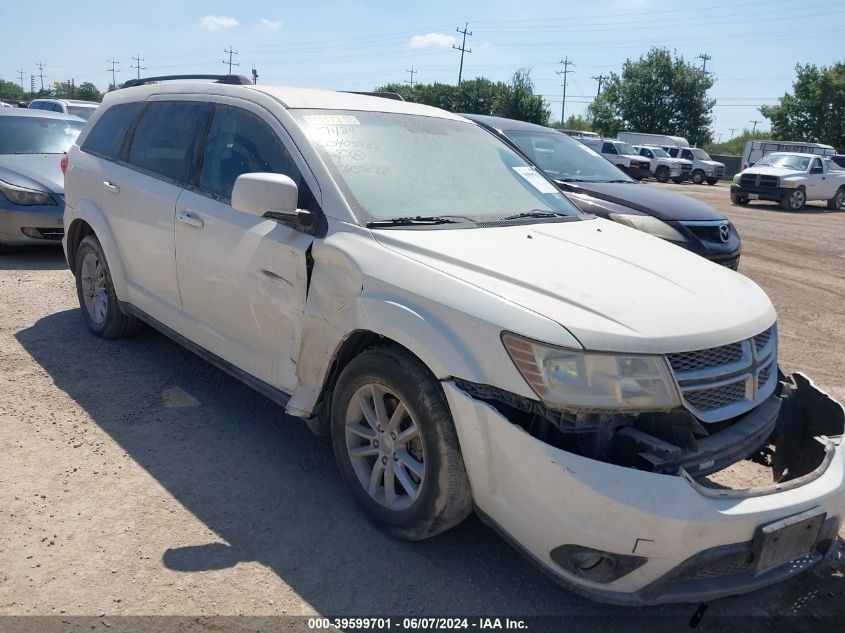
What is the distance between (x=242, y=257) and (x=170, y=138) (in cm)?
132

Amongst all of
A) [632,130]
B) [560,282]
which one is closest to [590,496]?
[560,282]

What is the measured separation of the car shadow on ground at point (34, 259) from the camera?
7762 mm

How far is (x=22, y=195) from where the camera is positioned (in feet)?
25.6

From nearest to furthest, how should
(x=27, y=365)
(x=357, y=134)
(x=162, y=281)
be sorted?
(x=357, y=134) < (x=162, y=281) < (x=27, y=365)

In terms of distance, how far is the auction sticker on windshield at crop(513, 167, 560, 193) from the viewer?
4.18 meters

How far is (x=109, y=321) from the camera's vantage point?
5215 millimetres

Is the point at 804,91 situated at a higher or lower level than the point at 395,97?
higher

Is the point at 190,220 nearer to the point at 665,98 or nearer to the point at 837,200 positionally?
the point at 837,200

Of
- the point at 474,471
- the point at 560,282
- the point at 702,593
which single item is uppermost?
the point at 560,282

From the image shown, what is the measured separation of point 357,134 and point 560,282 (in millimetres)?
1464

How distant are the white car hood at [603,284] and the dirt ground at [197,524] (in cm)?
111

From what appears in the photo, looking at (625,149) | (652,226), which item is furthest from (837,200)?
(652,226)

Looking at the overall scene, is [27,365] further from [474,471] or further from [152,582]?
[474,471]

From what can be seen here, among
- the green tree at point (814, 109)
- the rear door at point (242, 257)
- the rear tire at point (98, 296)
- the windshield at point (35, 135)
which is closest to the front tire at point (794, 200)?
the windshield at point (35, 135)
